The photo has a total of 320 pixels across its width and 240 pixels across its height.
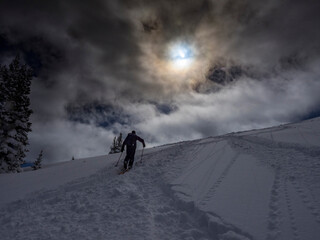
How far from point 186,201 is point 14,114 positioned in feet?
69.4

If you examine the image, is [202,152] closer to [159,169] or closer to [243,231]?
[159,169]

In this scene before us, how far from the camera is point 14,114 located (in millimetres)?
21391

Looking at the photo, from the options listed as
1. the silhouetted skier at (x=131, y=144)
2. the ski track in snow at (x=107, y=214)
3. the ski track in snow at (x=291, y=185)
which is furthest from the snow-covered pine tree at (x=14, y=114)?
the ski track in snow at (x=291, y=185)

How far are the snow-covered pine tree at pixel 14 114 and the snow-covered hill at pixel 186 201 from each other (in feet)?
32.9

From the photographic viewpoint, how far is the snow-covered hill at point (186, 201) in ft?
17.8

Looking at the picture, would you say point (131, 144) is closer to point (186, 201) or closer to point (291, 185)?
point (186, 201)

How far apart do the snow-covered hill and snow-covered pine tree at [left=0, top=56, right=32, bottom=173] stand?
1004 cm

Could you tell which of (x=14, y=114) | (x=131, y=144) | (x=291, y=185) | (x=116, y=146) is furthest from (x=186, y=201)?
(x=116, y=146)

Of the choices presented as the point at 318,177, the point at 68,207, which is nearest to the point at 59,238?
the point at 68,207

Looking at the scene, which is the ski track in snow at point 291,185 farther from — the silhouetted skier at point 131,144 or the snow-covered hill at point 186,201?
the silhouetted skier at point 131,144

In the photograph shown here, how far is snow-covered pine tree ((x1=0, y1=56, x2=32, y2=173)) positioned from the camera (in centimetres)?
1988

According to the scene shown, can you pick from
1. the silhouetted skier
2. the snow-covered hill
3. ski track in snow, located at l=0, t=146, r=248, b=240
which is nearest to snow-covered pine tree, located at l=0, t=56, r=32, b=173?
the snow-covered hill

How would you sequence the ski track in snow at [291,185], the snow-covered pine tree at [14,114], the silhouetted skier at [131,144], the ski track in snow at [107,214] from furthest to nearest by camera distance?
the snow-covered pine tree at [14,114]
the silhouetted skier at [131,144]
the ski track in snow at [107,214]
the ski track in snow at [291,185]

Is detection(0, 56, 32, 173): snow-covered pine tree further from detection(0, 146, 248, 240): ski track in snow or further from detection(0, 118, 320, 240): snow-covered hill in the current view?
detection(0, 146, 248, 240): ski track in snow
